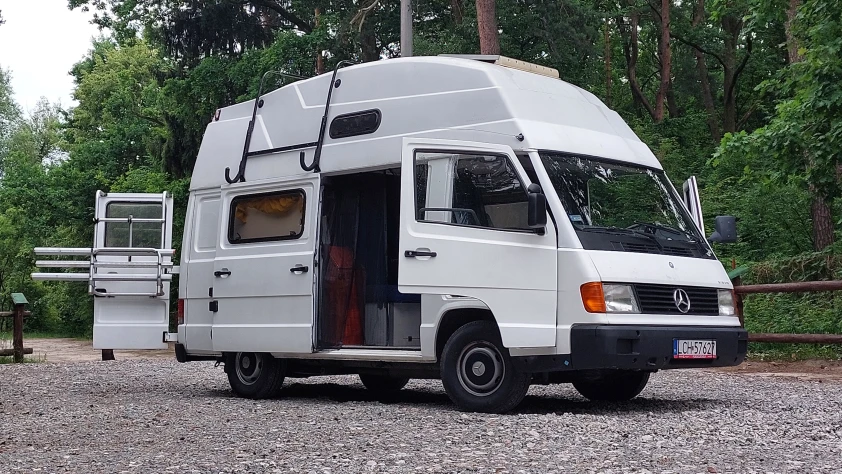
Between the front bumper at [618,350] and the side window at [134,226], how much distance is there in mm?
8440

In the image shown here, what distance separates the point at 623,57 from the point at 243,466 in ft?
114

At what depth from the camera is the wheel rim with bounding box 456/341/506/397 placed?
8938mm

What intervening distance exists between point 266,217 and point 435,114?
2382 mm

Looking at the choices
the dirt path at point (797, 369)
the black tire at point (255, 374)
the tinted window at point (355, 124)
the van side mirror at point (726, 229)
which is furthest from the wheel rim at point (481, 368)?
the dirt path at point (797, 369)

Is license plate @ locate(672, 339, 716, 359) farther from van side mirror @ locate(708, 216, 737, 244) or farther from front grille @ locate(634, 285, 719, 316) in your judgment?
van side mirror @ locate(708, 216, 737, 244)

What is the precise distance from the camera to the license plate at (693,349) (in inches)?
342

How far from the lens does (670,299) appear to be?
347 inches

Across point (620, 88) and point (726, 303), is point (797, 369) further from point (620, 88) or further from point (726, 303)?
point (620, 88)

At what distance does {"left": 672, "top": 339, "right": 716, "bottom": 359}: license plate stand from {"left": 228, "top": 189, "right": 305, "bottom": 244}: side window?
3.90 m

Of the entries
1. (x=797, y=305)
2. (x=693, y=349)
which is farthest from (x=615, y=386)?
(x=797, y=305)

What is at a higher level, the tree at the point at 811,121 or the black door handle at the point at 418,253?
the tree at the point at 811,121

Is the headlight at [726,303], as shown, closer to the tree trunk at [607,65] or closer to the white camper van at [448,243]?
the white camper van at [448,243]

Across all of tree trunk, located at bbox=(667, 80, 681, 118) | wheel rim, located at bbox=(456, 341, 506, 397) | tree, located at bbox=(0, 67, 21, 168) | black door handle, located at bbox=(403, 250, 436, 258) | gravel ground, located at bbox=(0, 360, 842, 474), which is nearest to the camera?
gravel ground, located at bbox=(0, 360, 842, 474)

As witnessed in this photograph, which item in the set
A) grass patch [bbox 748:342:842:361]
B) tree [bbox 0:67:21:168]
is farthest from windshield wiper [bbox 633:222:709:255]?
tree [bbox 0:67:21:168]
